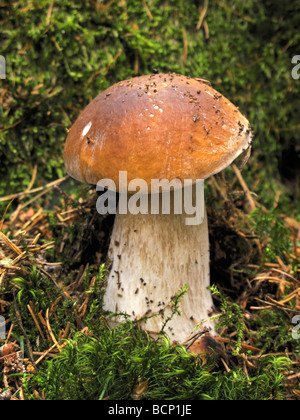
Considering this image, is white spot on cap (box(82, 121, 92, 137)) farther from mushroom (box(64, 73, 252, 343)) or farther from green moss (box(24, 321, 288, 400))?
green moss (box(24, 321, 288, 400))

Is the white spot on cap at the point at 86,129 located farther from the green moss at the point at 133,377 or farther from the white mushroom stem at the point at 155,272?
the green moss at the point at 133,377

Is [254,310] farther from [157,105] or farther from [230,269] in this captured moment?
[157,105]

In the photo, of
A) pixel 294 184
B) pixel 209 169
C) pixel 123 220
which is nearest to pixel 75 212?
pixel 123 220

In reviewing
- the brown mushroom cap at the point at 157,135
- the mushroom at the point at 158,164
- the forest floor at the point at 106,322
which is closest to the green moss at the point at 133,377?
the forest floor at the point at 106,322

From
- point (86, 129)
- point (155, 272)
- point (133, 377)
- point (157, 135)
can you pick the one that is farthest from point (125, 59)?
point (133, 377)

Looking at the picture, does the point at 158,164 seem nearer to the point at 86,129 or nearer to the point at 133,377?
the point at 86,129

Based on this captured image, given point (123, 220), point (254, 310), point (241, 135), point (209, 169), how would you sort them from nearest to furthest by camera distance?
1. point (209, 169)
2. point (241, 135)
3. point (123, 220)
4. point (254, 310)
